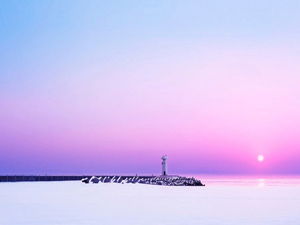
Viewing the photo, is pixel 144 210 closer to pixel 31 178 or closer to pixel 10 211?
pixel 10 211

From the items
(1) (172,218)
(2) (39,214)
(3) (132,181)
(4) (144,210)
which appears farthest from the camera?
(3) (132,181)

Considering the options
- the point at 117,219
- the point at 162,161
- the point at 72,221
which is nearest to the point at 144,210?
the point at 117,219

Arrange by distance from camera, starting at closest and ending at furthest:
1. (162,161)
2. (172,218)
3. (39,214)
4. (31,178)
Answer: (172,218), (39,214), (31,178), (162,161)

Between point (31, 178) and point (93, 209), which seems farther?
point (31, 178)

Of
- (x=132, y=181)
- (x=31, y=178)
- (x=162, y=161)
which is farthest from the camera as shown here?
(x=162, y=161)

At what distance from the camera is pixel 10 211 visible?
2761 cm

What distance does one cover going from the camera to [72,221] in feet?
75.4

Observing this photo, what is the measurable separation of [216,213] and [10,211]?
10166mm

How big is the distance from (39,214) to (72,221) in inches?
151

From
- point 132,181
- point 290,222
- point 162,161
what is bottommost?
point 290,222

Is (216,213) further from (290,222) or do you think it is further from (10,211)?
(10,211)

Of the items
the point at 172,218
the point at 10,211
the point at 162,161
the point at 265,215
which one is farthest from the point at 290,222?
the point at 162,161

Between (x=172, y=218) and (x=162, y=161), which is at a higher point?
(x=162, y=161)

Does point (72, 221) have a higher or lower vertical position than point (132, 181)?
lower
